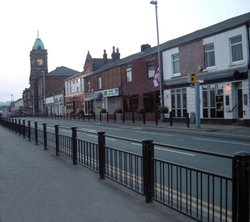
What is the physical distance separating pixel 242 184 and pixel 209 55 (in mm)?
28593

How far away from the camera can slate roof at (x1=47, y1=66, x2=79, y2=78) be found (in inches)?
4481

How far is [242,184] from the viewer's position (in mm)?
4605

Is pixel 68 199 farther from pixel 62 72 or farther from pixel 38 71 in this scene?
pixel 38 71

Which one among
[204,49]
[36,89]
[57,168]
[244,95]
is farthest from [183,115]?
[36,89]

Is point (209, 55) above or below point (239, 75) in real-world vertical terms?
above

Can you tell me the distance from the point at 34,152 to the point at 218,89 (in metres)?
18.8

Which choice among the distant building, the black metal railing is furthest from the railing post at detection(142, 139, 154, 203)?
the distant building

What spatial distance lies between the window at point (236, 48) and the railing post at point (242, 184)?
82.9 ft

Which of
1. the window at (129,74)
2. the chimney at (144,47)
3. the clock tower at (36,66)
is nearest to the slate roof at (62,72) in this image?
the clock tower at (36,66)

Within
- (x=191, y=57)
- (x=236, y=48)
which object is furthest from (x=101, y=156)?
(x=191, y=57)

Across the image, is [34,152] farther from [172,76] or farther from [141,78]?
[141,78]

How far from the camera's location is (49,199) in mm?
7398

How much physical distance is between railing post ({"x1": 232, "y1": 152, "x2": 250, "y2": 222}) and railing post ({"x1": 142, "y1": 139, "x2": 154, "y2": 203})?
7.49ft

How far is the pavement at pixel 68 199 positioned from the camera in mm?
6238
